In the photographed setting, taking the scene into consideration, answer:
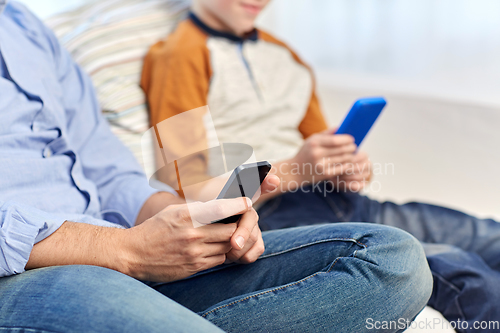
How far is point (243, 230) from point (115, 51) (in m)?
0.62

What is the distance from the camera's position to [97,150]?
2.47ft

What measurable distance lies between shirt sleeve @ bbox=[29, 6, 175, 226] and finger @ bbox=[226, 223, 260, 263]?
0.63 ft

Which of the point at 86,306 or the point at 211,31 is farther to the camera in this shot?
the point at 211,31

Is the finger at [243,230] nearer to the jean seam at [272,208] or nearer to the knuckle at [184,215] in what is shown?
the knuckle at [184,215]

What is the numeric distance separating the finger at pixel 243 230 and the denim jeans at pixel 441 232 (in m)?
0.31

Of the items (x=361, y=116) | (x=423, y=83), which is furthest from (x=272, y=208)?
(x=423, y=83)

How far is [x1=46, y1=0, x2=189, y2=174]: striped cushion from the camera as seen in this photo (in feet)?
2.97

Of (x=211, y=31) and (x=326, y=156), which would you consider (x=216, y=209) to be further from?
(x=211, y=31)

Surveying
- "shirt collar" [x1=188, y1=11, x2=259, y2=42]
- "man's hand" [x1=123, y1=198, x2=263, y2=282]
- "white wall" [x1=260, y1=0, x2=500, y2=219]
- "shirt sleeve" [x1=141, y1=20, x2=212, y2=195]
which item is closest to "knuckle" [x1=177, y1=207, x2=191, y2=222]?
"man's hand" [x1=123, y1=198, x2=263, y2=282]

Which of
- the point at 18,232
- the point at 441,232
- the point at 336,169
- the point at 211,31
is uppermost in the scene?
the point at 211,31

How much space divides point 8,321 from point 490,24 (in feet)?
4.19

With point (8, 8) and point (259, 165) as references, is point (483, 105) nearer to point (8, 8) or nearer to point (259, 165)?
point (259, 165)

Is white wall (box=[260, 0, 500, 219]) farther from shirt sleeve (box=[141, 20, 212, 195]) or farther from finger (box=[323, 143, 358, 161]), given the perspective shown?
shirt sleeve (box=[141, 20, 212, 195])

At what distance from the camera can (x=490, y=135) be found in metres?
1.06
